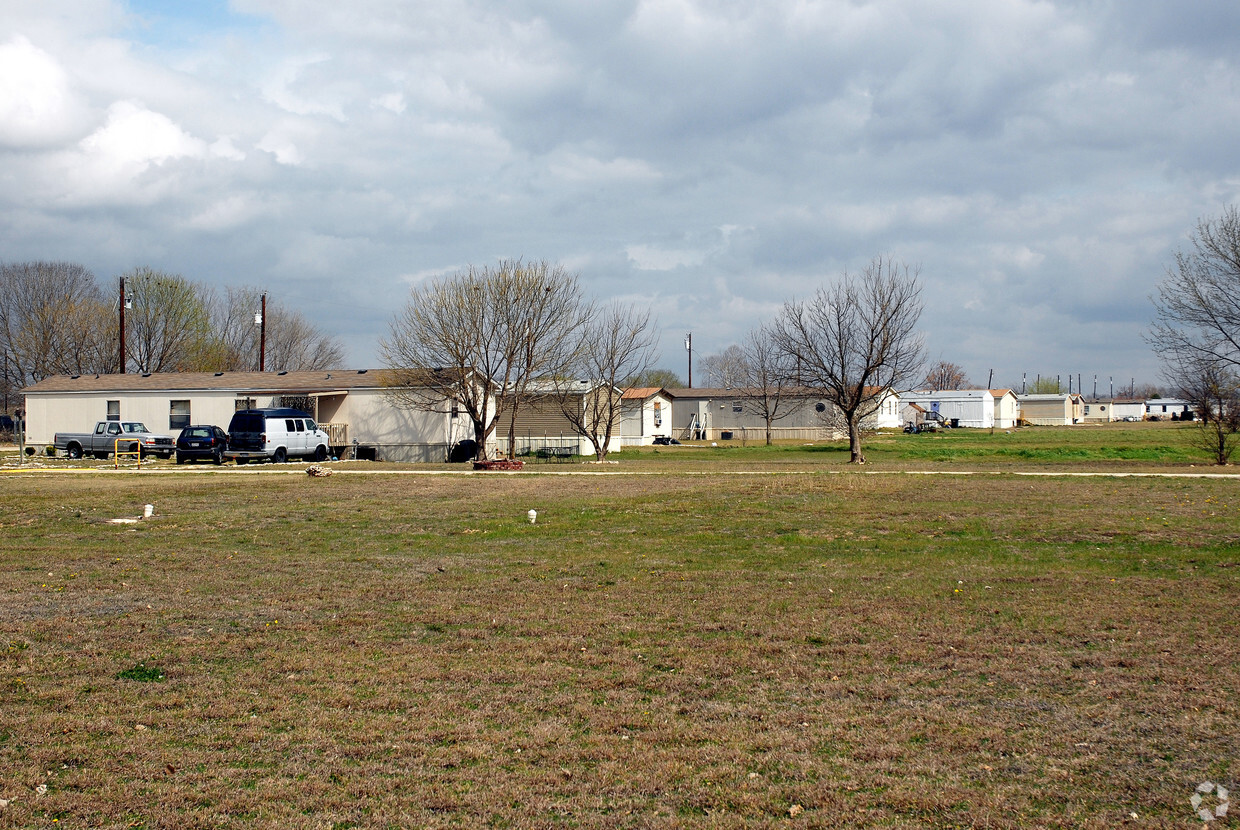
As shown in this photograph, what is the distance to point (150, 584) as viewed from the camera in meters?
10.5

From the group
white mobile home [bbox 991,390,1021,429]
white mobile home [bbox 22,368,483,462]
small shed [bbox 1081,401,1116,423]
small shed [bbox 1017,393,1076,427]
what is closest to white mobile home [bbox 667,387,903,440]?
white mobile home [bbox 22,368,483,462]

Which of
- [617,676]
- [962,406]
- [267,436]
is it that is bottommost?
[617,676]

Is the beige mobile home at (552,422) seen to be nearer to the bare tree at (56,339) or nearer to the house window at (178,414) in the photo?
the house window at (178,414)

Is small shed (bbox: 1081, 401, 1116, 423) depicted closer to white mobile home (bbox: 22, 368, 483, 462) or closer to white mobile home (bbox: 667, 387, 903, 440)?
white mobile home (bbox: 667, 387, 903, 440)

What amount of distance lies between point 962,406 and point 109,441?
7695 cm

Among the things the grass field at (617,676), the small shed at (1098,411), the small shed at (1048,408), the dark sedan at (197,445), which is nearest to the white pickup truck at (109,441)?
the dark sedan at (197,445)

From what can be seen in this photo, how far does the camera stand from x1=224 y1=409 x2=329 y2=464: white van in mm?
34812

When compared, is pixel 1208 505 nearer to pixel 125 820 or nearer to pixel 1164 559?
pixel 1164 559

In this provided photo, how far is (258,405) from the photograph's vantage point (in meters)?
43.9

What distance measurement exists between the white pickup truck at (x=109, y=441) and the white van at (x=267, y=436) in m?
6.02

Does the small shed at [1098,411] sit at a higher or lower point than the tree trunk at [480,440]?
higher

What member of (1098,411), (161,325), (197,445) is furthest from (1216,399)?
(1098,411)

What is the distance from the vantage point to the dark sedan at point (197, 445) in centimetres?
3644

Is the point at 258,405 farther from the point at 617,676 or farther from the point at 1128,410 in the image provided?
the point at 1128,410
